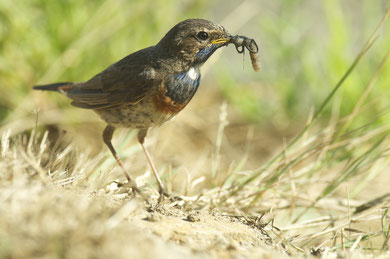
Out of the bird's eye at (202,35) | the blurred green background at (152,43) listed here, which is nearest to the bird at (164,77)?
the bird's eye at (202,35)

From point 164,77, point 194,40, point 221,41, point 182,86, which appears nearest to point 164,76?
point 164,77

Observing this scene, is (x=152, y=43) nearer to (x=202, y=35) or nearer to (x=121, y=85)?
(x=121, y=85)

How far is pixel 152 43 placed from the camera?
19.7ft

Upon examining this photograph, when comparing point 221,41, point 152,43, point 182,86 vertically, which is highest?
point 152,43

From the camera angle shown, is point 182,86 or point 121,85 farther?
point 121,85

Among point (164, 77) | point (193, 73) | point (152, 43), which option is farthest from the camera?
point (152, 43)

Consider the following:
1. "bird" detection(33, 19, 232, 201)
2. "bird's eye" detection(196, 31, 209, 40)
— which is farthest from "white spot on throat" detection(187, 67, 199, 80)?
"bird's eye" detection(196, 31, 209, 40)

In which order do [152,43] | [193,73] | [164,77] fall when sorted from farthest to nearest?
[152,43]
[193,73]
[164,77]

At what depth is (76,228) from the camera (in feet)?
5.16

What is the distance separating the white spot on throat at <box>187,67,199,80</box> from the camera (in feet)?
11.3

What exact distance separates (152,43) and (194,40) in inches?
107

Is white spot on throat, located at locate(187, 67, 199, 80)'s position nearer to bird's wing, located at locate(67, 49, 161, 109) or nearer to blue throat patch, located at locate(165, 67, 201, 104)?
blue throat patch, located at locate(165, 67, 201, 104)

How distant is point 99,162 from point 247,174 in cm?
109

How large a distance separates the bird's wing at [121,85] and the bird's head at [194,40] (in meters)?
0.23
